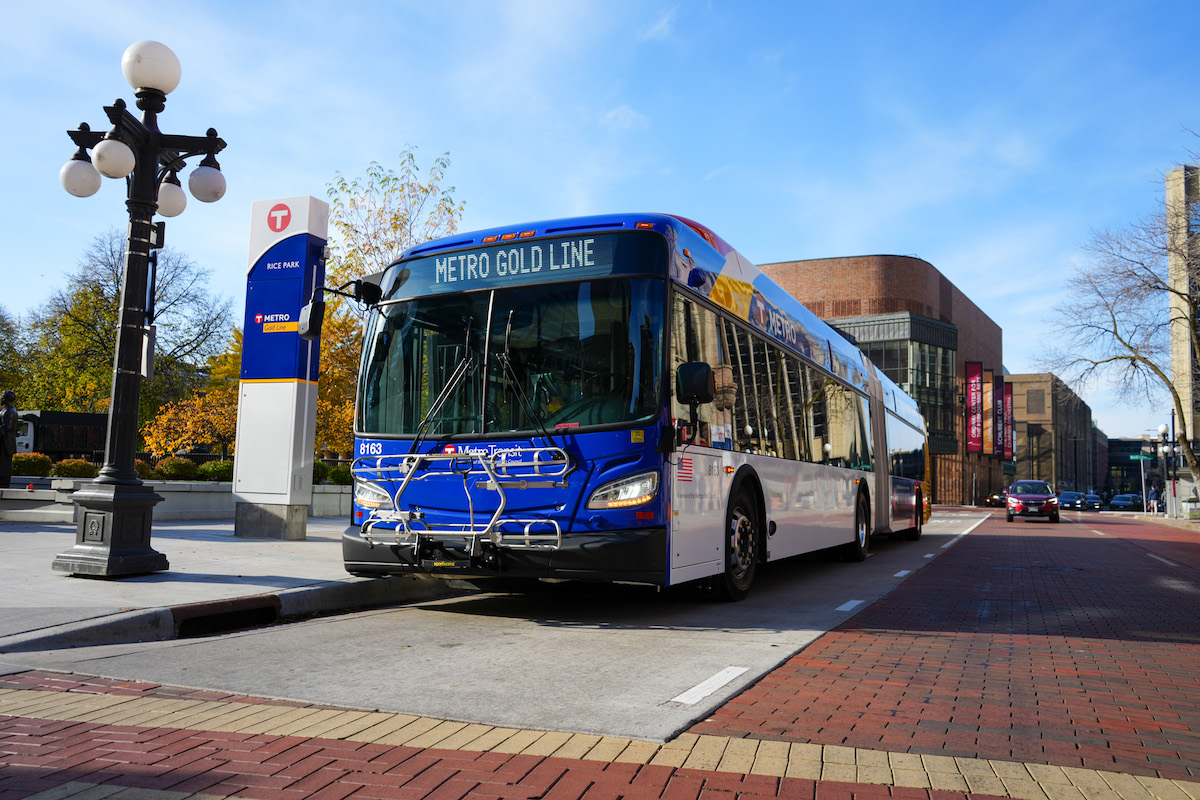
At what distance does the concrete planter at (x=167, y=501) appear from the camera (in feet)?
50.2

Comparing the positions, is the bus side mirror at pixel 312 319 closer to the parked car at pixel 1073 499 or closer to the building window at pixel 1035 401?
the parked car at pixel 1073 499

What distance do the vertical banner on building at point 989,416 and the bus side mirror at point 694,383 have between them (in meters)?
79.2

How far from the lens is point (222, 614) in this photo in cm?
726

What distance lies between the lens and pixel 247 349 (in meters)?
14.1

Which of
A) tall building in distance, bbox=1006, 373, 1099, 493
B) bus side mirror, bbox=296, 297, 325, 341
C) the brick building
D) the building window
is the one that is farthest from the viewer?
the building window

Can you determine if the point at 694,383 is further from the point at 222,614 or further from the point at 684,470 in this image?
the point at 222,614

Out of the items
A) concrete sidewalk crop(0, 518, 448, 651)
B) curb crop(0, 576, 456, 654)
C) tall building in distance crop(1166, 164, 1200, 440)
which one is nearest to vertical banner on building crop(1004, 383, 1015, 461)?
tall building in distance crop(1166, 164, 1200, 440)

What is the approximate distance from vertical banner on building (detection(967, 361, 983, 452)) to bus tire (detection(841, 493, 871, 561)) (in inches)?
2676

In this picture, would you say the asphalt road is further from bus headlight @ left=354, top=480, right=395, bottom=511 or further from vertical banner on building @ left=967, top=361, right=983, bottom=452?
vertical banner on building @ left=967, top=361, right=983, bottom=452

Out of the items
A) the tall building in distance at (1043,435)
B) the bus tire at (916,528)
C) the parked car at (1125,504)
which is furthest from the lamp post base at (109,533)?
the tall building in distance at (1043,435)

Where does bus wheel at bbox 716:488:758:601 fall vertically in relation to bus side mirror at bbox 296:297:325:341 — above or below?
below

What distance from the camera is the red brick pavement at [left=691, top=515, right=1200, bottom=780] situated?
4176 millimetres

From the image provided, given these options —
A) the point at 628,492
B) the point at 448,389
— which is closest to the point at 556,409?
the point at 628,492

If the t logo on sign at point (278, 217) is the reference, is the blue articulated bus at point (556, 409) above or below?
below
